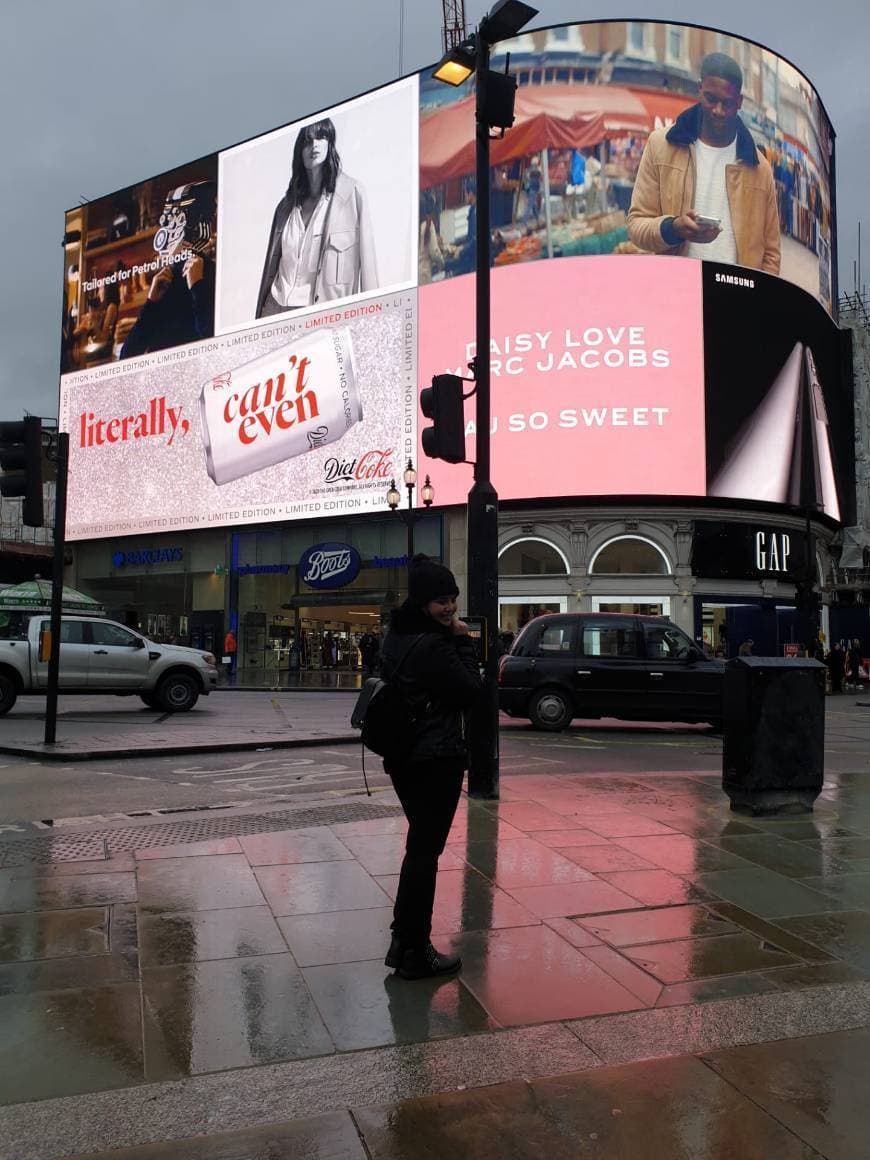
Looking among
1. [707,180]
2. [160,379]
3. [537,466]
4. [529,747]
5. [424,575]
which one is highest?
[707,180]

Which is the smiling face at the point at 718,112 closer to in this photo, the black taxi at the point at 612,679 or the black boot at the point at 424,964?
the black taxi at the point at 612,679

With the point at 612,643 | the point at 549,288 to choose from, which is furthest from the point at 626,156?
the point at 612,643

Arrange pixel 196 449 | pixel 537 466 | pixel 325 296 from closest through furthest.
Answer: pixel 537 466 → pixel 325 296 → pixel 196 449

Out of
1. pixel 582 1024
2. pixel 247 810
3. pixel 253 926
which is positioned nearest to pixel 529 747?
pixel 247 810

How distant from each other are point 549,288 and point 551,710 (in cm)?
2402

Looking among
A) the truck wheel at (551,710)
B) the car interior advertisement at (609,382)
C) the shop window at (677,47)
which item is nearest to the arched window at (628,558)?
the car interior advertisement at (609,382)

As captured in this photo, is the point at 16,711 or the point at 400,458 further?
the point at 400,458

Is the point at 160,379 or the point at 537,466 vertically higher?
the point at 160,379

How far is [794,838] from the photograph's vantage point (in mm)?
6746

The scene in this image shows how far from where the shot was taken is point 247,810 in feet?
25.9

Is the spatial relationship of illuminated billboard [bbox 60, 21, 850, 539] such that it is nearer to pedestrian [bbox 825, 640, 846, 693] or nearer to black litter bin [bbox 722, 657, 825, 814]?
pedestrian [bbox 825, 640, 846, 693]

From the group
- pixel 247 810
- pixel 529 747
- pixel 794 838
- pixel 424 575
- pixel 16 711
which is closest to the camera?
pixel 424 575

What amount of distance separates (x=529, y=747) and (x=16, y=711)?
9764 millimetres

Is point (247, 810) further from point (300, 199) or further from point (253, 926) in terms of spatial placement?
point (300, 199)
